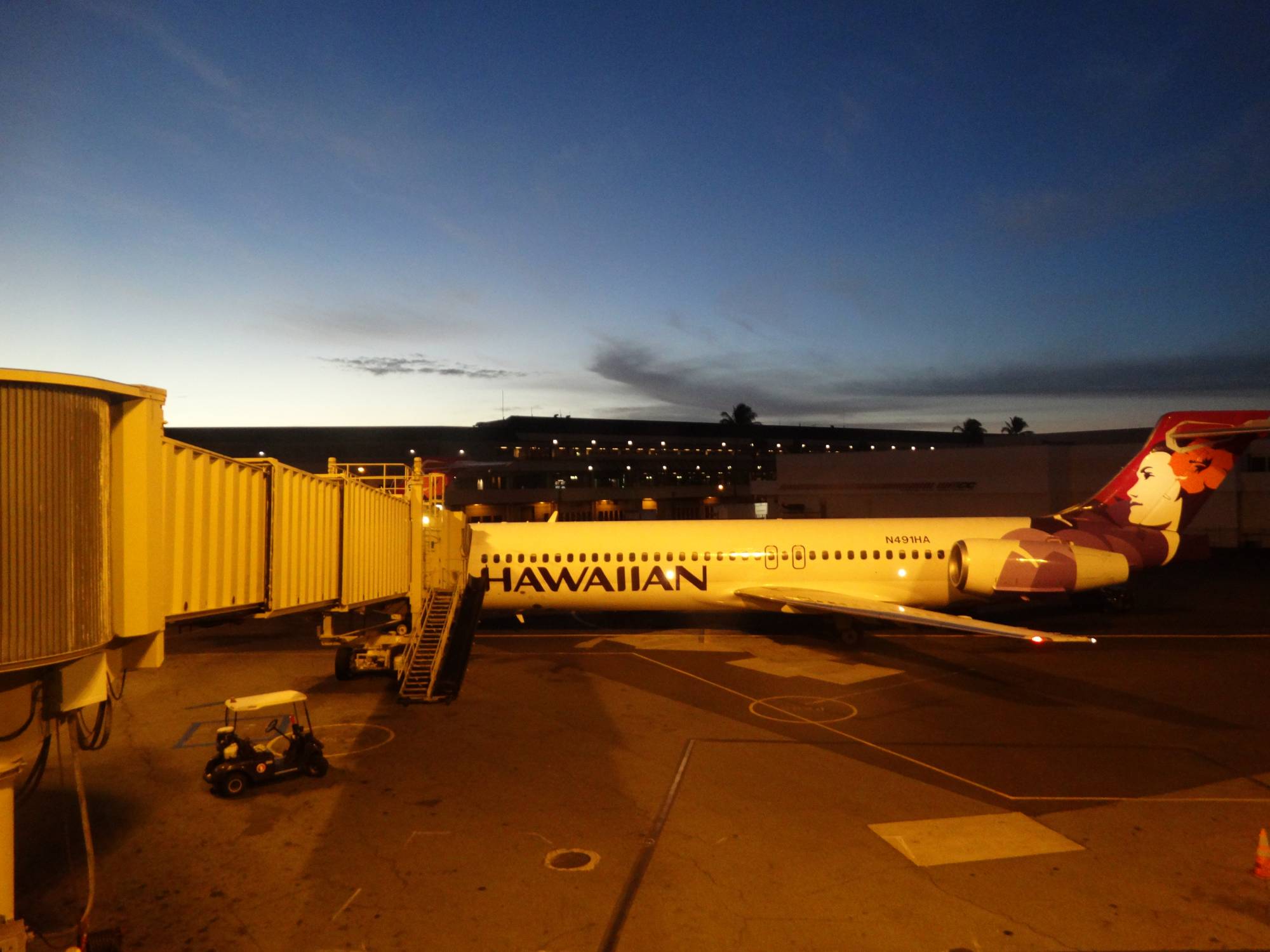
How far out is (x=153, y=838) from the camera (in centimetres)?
978

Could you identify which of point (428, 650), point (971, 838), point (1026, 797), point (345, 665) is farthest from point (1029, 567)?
point (345, 665)

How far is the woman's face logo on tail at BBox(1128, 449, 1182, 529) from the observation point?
23641mm

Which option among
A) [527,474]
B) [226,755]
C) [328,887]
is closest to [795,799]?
[328,887]

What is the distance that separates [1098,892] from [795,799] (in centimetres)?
366

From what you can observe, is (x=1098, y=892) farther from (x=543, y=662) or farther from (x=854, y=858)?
(x=543, y=662)

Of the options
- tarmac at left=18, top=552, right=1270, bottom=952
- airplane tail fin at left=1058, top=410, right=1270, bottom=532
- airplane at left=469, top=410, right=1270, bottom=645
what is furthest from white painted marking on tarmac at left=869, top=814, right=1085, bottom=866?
airplane tail fin at left=1058, top=410, right=1270, bottom=532

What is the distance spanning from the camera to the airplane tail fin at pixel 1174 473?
918 inches

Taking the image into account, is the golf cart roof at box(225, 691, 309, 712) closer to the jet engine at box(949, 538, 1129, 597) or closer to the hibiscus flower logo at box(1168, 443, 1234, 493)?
the jet engine at box(949, 538, 1129, 597)

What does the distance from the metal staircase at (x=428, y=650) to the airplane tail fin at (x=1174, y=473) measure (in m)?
19.7

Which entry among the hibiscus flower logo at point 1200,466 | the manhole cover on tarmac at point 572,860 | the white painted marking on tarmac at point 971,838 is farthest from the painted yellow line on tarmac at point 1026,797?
the hibiscus flower logo at point 1200,466

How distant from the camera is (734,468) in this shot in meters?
87.5

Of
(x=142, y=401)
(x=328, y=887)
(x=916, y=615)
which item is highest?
(x=142, y=401)

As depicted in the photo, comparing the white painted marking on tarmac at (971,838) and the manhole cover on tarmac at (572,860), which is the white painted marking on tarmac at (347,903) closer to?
the manhole cover on tarmac at (572,860)

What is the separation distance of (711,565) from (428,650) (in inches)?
351
